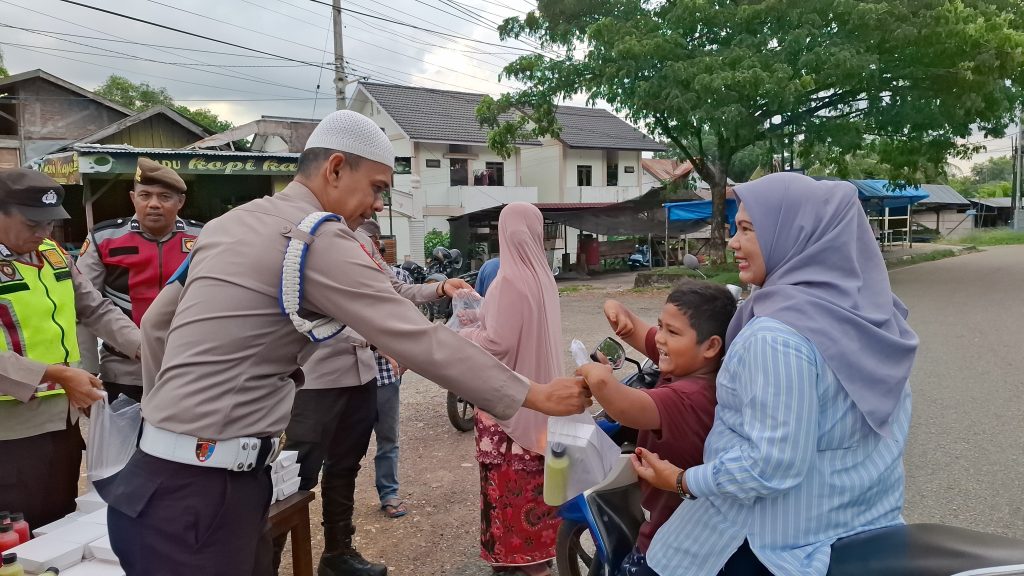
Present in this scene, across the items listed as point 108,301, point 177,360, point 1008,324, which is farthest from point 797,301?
point 1008,324

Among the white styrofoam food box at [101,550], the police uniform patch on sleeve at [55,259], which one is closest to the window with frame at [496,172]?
the police uniform patch on sleeve at [55,259]

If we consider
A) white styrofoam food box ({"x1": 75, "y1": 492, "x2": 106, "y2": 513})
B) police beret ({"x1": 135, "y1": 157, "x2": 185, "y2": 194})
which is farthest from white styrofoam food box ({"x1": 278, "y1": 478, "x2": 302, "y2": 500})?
police beret ({"x1": 135, "y1": 157, "x2": 185, "y2": 194})

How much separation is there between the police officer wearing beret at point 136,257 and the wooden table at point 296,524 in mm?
1289

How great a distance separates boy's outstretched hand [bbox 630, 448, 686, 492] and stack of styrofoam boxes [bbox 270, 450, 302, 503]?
1.54 m

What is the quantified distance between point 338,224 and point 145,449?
79 centimetres

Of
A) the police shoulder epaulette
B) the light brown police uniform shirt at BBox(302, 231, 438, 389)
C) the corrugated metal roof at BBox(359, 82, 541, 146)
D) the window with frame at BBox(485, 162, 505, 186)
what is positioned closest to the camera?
the light brown police uniform shirt at BBox(302, 231, 438, 389)

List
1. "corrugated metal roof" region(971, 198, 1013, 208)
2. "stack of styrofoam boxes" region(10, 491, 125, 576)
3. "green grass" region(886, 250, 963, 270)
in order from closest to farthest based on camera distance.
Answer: "stack of styrofoam boxes" region(10, 491, 125, 576)
"green grass" region(886, 250, 963, 270)
"corrugated metal roof" region(971, 198, 1013, 208)

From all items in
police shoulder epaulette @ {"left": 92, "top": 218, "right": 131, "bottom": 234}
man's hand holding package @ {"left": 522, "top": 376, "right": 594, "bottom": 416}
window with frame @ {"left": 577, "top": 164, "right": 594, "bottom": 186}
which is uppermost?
window with frame @ {"left": 577, "top": 164, "right": 594, "bottom": 186}

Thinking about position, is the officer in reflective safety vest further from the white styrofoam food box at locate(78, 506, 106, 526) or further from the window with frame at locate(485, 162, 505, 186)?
the window with frame at locate(485, 162, 505, 186)

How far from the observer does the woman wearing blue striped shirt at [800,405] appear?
1.59 metres

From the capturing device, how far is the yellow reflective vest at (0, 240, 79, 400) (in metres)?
2.75

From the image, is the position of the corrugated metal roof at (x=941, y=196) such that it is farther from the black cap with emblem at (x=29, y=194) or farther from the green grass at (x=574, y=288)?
the black cap with emblem at (x=29, y=194)

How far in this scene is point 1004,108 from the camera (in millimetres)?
14039

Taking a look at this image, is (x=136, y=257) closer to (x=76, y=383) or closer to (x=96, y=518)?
(x=76, y=383)
